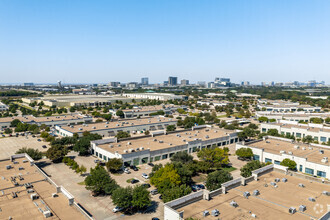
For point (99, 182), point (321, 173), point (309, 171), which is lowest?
point (309, 171)

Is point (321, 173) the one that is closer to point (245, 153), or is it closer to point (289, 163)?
point (289, 163)

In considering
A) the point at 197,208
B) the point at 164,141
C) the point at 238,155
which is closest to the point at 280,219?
the point at 197,208

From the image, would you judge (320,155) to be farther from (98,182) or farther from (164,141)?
(98,182)

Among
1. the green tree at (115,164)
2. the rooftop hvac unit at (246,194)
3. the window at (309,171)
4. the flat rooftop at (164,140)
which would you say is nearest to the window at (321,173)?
the window at (309,171)

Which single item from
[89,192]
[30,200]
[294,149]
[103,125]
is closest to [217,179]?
[89,192]

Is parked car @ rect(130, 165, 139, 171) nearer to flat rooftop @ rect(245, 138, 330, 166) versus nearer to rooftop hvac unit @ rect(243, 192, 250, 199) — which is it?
rooftop hvac unit @ rect(243, 192, 250, 199)

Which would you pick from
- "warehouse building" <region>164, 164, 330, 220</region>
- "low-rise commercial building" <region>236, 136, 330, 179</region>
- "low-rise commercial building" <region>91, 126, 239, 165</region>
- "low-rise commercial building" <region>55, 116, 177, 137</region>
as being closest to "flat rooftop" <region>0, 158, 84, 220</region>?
"warehouse building" <region>164, 164, 330, 220</region>
